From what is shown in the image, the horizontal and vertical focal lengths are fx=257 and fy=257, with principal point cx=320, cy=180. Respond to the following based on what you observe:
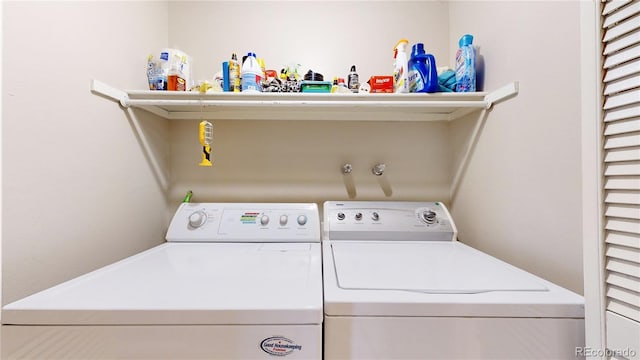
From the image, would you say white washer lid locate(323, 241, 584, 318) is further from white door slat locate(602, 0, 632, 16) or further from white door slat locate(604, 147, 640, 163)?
white door slat locate(602, 0, 632, 16)

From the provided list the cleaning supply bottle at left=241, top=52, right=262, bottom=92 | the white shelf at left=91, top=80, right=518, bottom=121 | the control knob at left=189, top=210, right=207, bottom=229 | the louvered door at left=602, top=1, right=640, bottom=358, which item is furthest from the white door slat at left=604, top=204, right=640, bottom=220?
the control knob at left=189, top=210, right=207, bottom=229

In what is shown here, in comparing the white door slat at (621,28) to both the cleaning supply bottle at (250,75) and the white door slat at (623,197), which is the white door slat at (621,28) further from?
the cleaning supply bottle at (250,75)

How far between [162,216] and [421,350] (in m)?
1.40

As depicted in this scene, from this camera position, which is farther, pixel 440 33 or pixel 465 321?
pixel 440 33

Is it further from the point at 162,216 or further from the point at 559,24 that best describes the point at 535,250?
the point at 162,216

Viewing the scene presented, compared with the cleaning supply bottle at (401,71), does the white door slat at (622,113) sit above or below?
below

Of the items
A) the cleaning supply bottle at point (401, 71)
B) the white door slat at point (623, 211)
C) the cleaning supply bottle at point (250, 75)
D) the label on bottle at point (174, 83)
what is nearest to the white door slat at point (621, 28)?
the white door slat at point (623, 211)

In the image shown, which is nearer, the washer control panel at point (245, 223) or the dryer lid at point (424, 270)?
the dryer lid at point (424, 270)

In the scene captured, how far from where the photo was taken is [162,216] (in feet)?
4.67

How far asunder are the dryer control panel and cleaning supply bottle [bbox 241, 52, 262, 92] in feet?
2.24

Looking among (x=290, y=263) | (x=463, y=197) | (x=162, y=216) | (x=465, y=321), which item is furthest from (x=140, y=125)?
(x=463, y=197)

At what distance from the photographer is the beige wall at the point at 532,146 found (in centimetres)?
76

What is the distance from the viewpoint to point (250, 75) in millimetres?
1158

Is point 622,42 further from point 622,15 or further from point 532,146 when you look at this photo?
point 532,146
